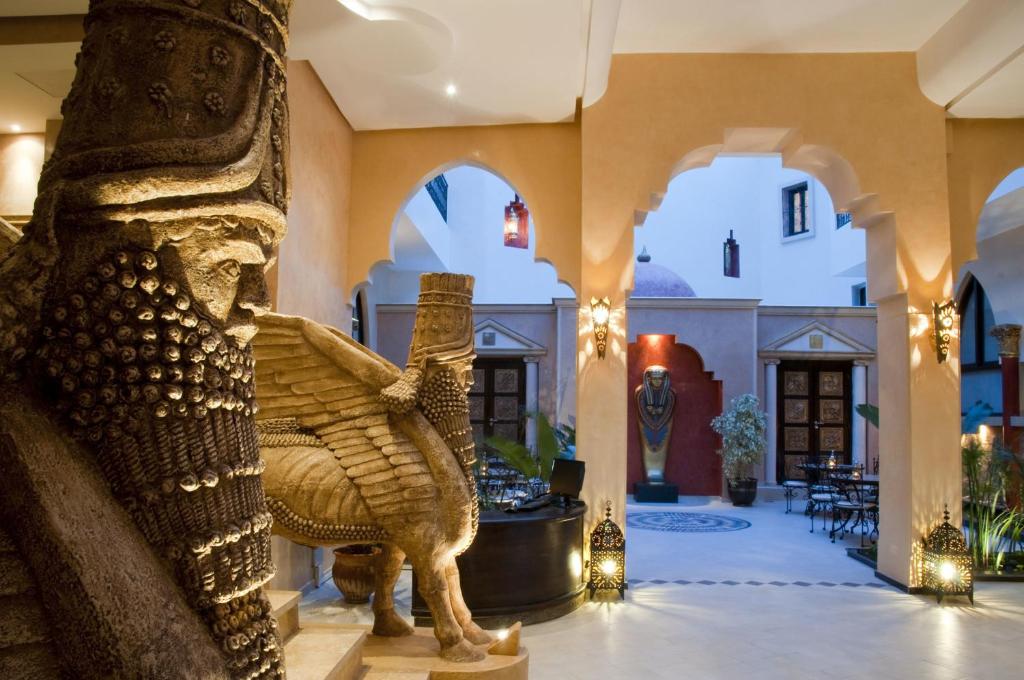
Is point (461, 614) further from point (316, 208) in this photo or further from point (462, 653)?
point (316, 208)

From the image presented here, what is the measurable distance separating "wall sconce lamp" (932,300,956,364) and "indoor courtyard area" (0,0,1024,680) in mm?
32

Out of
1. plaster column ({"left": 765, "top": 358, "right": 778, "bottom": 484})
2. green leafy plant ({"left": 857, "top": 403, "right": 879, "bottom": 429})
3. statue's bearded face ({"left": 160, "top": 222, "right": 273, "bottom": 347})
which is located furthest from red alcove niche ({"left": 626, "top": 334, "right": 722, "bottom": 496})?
statue's bearded face ({"left": 160, "top": 222, "right": 273, "bottom": 347})

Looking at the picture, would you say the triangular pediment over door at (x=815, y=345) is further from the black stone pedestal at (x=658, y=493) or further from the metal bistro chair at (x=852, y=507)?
the black stone pedestal at (x=658, y=493)

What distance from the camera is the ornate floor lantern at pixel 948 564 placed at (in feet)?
21.5

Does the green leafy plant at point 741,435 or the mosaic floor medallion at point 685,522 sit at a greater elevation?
the green leafy plant at point 741,435

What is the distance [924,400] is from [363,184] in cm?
602

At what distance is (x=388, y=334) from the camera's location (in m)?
13.6

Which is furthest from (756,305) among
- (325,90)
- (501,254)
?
(325,90)

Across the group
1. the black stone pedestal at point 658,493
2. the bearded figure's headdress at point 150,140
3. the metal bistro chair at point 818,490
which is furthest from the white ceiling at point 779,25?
the black stone pedestal at point 658,493

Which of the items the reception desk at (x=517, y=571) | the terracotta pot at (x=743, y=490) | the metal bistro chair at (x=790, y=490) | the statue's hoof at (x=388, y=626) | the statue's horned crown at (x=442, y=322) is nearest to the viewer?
Result: the statue's horned crown at (x=442, y=322)

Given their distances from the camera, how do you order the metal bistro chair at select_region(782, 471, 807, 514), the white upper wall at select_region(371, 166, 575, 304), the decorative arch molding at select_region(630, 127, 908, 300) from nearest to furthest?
the decorative arch molding at select_region(630, 127, 908, 300) → the metal bistro chair at select_region(782, 471, 807, 514) → the white upper wall at select_region(371, 166, 575, 304)

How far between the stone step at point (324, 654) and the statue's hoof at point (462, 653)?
489 millimetres

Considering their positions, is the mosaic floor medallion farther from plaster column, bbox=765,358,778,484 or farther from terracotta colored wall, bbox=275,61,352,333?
terracotta colored wall, bbox=275,61,352,333

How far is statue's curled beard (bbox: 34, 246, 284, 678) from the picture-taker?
94cm
